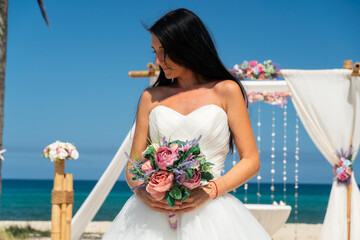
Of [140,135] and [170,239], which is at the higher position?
[140,135]

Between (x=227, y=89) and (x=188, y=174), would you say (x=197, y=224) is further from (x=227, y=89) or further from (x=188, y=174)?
(x=227, y=89)

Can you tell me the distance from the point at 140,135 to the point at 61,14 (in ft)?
171

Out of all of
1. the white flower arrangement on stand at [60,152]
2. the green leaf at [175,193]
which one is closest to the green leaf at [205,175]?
the green leaf at [175,193]

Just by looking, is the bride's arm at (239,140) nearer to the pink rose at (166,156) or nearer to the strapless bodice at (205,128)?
the strapless bodice at (205,128)

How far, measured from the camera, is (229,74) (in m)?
2.32

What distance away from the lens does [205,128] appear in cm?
219

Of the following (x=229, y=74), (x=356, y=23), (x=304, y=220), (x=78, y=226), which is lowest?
(x=304, y=220)

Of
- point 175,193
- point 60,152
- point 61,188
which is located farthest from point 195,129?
point 61,188

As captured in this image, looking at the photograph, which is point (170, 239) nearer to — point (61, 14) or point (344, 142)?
point (344, 142)

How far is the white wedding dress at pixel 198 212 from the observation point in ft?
6.67

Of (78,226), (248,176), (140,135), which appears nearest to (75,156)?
(78,226)

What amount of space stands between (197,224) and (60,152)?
3360mm

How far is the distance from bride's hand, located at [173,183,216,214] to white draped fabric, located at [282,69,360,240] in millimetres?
4943

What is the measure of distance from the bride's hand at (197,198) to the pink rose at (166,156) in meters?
0.20
